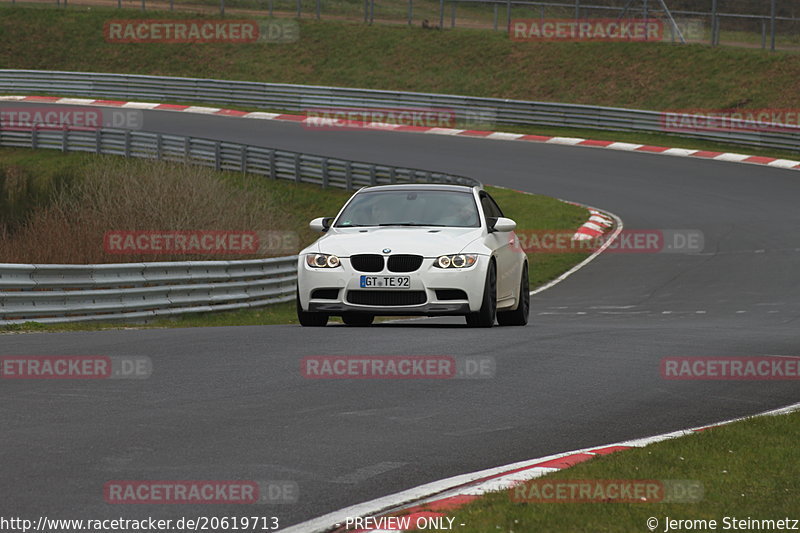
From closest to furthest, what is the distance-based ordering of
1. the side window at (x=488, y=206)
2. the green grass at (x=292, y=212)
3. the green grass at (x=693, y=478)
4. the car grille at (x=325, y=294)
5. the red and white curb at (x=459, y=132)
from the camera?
the green grass at (x=693, y=478) → the car grille at (x=325, y=294) → the side window at (x=488, y=206) → the green grass at (x=292, y=212) → the red and white curb at (x=459, y=132)

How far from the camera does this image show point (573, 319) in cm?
1836

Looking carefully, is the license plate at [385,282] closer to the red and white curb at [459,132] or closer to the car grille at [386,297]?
the car grille at [386,297]

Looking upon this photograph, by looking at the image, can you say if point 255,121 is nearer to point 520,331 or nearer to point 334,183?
point 334,183

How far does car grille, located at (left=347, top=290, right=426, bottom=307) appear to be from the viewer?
13.4m

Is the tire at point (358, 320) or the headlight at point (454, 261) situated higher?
the headlight at point (454, 261)

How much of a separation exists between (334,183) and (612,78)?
60.7 ft

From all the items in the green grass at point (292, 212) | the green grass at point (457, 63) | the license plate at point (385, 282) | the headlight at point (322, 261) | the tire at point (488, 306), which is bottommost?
the green grass at point (292, 212)

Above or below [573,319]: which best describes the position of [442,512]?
above

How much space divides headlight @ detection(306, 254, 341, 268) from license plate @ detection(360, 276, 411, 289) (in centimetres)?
35

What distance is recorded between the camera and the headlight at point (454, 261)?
13430 millimetres

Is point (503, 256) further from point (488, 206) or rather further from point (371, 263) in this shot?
point (371, 263)

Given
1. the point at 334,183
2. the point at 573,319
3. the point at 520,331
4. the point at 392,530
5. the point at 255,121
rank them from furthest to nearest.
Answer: the point at 255,121, the point at 334,183, the point at 573,319, the point at 520,331, the point at 392,530

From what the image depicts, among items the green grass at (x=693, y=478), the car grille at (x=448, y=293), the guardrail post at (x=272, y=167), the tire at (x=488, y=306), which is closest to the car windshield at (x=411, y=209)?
the tire at (x=488, y=306)

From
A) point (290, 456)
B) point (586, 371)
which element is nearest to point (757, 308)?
point (586, 371)
